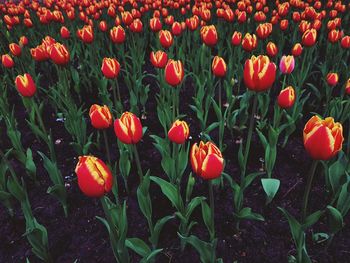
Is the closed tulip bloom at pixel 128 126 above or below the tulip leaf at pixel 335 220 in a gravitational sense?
above

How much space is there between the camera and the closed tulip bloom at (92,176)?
114 centimetres

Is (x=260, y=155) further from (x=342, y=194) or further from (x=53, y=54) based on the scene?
(x=53, y=54)

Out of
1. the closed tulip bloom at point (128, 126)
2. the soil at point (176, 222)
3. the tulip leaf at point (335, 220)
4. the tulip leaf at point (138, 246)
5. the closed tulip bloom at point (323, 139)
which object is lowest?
the soil at point (176, 222)

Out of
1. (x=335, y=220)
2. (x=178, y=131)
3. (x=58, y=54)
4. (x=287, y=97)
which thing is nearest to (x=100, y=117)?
(x=178, y=131)

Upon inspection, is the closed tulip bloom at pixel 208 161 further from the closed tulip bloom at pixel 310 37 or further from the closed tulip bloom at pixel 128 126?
the closed tulip bloom at pixel 310 37

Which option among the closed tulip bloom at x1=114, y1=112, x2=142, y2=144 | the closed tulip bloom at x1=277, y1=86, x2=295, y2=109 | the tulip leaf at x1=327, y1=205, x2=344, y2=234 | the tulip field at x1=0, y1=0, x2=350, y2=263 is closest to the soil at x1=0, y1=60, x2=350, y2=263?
the tulip field at x1=0, y1=0, x2=350, y2=263

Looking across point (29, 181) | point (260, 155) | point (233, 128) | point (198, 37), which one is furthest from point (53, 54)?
point (198, 37)

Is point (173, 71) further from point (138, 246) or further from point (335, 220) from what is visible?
point (335, 220)

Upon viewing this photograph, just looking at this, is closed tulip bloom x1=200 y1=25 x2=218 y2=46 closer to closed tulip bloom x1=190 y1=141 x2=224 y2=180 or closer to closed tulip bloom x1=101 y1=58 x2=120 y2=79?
closed tulip bloom x1=101 y1=58 x2=120 y2=79

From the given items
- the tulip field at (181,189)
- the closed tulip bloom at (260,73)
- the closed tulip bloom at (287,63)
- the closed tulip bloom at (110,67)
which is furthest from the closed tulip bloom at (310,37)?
the closed tulip bloom at (110,67)

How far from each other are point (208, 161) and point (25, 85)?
1.52 m

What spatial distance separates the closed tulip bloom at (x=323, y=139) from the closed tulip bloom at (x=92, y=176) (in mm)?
761

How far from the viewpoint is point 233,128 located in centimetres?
280

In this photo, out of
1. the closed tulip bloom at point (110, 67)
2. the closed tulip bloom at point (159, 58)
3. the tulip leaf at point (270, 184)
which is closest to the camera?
the tulip leaf at point (270, 184)
